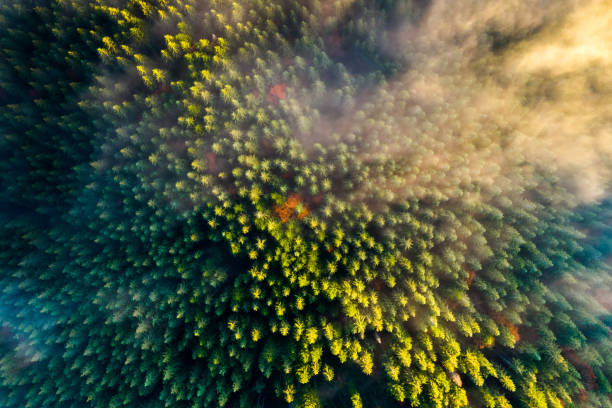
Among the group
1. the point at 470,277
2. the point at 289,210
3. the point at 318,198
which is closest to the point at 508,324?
the point at 470,277

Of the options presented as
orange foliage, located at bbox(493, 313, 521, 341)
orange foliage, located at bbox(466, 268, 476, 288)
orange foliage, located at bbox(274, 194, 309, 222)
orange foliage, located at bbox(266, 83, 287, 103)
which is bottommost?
orange foliage, located at bbox(493, 313, 521, 341)

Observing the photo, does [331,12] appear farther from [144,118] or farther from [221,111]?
[144,118]

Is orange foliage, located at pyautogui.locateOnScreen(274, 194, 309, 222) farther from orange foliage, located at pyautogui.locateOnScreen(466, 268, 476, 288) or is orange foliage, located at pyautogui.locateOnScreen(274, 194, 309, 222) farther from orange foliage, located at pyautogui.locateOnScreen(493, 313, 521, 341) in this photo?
orange foliage, located at pyautogui.locateOnScreen(493, 313, 521, 341)

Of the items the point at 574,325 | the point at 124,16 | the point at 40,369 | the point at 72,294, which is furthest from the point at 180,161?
the point at 574,325

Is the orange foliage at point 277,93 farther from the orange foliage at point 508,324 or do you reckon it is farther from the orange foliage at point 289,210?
the orange foliage at point 508,324

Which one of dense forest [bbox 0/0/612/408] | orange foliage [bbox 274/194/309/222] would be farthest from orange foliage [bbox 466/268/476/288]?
orange foliage [bbox 274/194/309/222]
